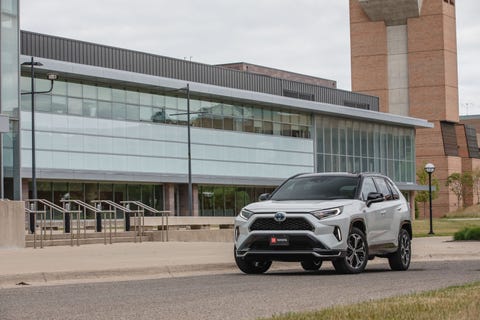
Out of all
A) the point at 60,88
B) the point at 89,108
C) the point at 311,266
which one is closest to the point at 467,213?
the point at 89,108

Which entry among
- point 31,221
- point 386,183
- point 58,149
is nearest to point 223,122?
point 58,149

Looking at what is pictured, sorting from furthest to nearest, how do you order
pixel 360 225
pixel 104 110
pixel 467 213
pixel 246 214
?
pixel 467 213 < pixel 104 110 < pixel 360 225 < pixel 246 214

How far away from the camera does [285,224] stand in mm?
16562

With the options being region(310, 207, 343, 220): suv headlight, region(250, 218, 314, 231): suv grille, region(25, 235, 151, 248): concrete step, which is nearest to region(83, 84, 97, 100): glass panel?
region(25, 235, 151, 248): concrete step

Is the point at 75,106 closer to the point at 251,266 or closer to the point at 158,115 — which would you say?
the point at 158,115

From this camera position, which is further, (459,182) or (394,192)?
(459,182)

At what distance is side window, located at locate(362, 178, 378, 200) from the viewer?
17859 millimetres

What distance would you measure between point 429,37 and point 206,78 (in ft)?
156

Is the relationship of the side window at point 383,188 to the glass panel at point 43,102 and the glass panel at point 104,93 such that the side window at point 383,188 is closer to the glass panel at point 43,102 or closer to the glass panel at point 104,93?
the glass panel at point 43,102

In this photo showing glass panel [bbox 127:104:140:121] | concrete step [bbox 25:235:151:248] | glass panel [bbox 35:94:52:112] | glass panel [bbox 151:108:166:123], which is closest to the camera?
concrete step [bbox 25:235:151:248]

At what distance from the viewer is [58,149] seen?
5438cm

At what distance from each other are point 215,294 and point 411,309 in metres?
3.68

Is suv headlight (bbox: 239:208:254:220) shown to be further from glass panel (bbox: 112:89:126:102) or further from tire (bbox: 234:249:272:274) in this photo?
glass panel (bbox: 112:89:126:102)

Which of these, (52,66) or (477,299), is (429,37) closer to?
(52,66)
